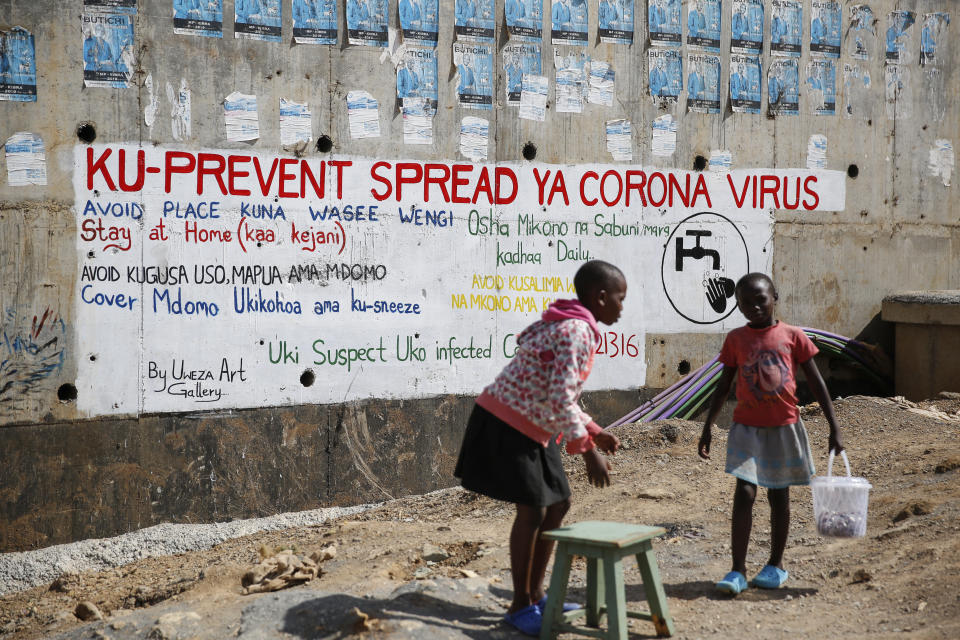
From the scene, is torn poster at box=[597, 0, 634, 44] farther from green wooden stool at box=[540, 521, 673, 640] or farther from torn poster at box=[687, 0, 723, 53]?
green wooden stool at box=[540, 521, 673, 640]

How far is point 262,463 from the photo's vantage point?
23.0 feet

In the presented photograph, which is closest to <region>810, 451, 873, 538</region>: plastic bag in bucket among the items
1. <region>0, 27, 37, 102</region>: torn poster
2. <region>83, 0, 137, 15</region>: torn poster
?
<region>83, 0, 137, 15</region>: torn poster

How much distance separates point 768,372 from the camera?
16.2 ft

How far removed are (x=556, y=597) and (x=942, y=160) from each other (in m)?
6.66

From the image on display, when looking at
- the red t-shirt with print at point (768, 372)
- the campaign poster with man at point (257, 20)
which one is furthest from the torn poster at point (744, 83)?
the red t-shirt with print at point (768, 372)

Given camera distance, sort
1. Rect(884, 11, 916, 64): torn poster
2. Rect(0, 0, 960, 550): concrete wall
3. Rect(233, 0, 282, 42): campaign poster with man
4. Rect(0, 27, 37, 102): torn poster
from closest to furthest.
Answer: Rect(0, 27, 37, 102): torn poster < Rect(0, 0, 960, 550): concrete wall < Rect(233, 0, 282, 42): campaign poster with man < Rect(884, 11, 916, 64): torn poster

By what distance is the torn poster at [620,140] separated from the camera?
26.1ft

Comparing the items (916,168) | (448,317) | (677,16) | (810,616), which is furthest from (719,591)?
(916,168)

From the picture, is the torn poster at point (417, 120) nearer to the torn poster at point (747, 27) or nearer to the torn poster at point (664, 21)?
the torn poster at point (664, 21)

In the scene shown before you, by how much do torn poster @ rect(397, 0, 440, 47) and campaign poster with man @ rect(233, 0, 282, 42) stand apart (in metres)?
0.88

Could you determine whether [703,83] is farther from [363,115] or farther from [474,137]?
[363,115]

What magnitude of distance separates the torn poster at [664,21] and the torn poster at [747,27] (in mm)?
523

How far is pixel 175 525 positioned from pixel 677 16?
531 centimetres

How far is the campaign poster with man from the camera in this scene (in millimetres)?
6838
